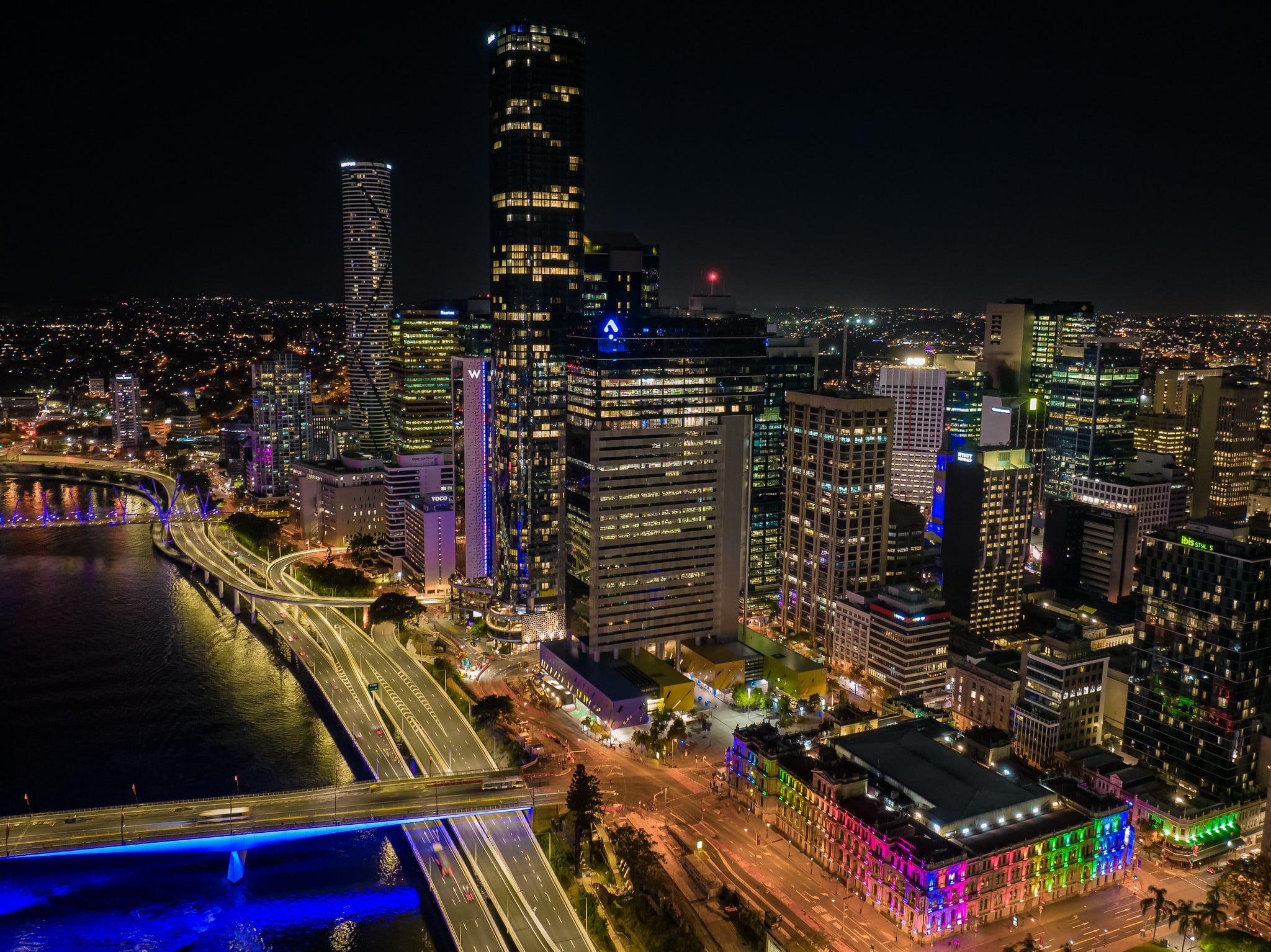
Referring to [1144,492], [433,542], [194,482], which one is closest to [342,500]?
[433,542]

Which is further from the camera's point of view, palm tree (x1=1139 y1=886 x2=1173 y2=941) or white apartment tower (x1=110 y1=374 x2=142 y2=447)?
white apartment tower (x1=110 y1=374 x2=142 y2=447)

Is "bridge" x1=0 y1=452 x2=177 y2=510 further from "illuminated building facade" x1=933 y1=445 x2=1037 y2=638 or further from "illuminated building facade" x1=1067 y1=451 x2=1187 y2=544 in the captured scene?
"illuminated building facade" x1=1067 y1=451 x2=1187 y2=544

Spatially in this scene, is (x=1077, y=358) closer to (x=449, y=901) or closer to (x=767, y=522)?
(x=767, y=522)

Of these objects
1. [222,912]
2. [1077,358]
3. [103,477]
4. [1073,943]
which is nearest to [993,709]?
[1073,943]

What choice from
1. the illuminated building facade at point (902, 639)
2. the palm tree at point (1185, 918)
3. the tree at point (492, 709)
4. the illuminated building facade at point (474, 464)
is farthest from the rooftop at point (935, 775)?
the illuminated building facade at point (474, 464)

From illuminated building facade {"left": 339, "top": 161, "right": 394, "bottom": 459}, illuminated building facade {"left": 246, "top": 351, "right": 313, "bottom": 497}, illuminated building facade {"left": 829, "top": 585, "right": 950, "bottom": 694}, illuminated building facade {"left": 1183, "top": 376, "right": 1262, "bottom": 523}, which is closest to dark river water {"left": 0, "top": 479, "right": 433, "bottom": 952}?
illuminated building facade {"left": 246, "top": 351, "right": 313, "bottom": 497}

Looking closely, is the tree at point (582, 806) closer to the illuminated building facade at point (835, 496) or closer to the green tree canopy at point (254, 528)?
the illuminated building facade at point (835, 496)
